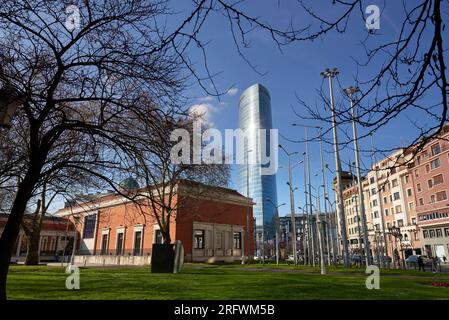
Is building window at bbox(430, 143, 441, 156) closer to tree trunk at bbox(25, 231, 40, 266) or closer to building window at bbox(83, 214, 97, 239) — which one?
tree trunk at bbox(25, 231, 40, 266)

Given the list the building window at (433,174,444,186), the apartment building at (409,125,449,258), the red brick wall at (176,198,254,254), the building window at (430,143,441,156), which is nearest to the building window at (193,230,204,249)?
the red brick wall at (176,198,254,254)

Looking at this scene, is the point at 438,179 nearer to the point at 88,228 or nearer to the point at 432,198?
the point at 432,198

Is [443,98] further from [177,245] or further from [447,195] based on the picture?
[447,195]

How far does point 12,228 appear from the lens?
6508 millimetres

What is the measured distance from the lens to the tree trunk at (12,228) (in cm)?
630

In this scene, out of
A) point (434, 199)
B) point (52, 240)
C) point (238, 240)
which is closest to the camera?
point (238, 240)

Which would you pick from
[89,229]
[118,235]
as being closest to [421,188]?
[118,235]

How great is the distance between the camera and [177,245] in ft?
64.8

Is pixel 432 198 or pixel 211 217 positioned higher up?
pixel 432 198

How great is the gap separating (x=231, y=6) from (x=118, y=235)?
5315cm

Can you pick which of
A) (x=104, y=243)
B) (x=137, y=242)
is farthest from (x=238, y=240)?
(x=104, y=243)

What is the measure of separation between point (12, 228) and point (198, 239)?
1575 inches

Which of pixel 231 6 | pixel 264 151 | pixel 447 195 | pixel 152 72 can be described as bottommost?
pixel 231 6

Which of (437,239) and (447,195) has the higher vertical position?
(447,195)
